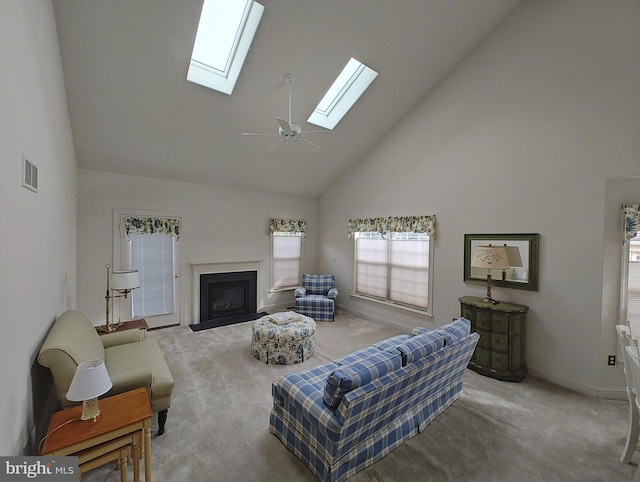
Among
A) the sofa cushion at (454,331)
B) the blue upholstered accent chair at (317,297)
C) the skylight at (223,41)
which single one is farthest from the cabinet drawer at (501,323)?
the skylight at (223,41)

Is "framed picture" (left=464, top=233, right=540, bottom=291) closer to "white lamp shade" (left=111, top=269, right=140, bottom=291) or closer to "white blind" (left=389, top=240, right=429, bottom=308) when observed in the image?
"white blind" (left=389, top=240, right=429, bottom=308)

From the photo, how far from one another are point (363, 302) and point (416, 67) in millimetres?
4189

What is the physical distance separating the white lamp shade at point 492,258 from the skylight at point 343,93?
2824 mm

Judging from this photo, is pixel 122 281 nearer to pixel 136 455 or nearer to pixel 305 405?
pixel 136 455

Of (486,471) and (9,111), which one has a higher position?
(9,111)

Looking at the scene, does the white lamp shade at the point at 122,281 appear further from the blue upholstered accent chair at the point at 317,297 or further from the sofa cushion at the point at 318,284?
the sofa cushion at the point at 318,284

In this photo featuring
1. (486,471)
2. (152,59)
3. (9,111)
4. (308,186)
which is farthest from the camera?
(308,186)

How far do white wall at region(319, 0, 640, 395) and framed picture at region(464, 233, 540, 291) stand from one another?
9 centimetres

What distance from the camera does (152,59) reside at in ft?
9.87

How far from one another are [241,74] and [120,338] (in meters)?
3.42

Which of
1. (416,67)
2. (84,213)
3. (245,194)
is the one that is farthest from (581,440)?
(84,213)

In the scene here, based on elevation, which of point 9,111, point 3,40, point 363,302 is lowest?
point 363,302

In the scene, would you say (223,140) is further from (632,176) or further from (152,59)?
(632,176)

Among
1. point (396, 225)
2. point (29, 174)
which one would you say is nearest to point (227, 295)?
point (396, 225)
